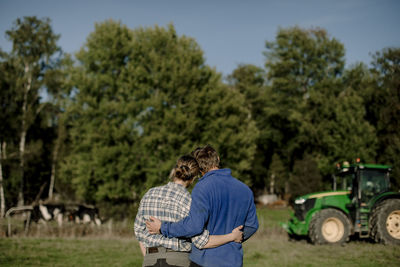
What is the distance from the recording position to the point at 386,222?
37.8 ft

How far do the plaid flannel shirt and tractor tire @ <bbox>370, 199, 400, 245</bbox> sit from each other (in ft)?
32.0

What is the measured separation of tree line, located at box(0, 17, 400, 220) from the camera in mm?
24047

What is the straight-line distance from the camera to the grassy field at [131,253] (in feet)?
28.3

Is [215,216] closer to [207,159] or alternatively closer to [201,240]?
[201,240]

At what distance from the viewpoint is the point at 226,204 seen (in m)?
3.41

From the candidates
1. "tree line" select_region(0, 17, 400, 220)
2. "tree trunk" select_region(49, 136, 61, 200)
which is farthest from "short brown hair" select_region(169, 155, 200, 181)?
"tree trunk" select_region(49, 136, 61, 200)

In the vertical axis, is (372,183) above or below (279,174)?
below

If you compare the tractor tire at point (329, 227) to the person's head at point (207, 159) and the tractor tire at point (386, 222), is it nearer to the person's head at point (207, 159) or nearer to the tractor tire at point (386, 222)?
the tractor tire at point (386, 222)

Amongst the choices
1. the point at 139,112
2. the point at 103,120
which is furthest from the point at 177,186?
the point at 139,112

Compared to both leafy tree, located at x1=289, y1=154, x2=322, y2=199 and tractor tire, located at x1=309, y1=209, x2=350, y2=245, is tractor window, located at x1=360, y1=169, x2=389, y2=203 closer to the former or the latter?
tractor tire, located at x1=309, y1=209, x2=350, y2=245

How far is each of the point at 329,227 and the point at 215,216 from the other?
9.82 metres

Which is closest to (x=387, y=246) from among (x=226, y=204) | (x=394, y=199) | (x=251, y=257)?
(x=394, y=199)

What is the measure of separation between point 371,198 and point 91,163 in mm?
17014

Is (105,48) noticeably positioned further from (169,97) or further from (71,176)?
(71,176)
